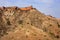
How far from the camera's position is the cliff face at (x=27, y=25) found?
62.2m

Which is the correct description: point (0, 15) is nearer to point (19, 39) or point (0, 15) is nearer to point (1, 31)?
point (1, 31)

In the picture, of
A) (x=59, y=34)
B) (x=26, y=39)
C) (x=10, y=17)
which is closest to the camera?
(x=26, y=39)

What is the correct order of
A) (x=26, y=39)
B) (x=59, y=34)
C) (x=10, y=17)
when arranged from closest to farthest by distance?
(x=26, y=39), (x=59, y=34), (x=10, y=17)

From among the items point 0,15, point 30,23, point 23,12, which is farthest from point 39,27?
point 0,15

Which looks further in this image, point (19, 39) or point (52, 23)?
point (52, 23)

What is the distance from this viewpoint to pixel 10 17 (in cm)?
6919

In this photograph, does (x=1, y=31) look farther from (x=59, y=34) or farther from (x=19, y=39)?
(x=59, y=34)

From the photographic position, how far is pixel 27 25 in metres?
65.9

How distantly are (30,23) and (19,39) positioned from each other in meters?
7.73

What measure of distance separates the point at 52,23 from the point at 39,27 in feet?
14.5

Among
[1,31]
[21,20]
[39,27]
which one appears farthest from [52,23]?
[1,31]

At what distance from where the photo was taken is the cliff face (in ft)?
204

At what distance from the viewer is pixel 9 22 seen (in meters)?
68.1

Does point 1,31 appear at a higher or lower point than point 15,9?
lower
